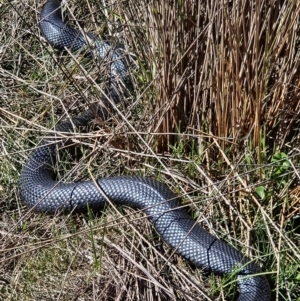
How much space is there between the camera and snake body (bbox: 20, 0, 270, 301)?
344 cm

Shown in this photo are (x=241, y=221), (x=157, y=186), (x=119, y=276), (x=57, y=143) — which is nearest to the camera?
(x=119, y=276)

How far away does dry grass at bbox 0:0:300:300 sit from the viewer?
3406 mm

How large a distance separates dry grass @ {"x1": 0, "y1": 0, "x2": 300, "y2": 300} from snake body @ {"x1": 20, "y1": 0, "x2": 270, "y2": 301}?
59 millimetres

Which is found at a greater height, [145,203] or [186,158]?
[186,158]

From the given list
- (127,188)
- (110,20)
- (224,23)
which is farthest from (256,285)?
(110,20)

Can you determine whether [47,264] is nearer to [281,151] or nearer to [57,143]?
[57,143]

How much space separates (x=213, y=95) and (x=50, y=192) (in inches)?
36.9

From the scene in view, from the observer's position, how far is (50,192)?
3.93 m

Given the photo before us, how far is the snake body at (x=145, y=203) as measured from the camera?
135 inches

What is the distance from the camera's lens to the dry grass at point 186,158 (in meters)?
3.41

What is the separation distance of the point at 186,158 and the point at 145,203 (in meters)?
0.30

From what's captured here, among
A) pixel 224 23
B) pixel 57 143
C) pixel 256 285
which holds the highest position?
pixel 224 23

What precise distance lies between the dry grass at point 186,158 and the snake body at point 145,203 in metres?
0.06

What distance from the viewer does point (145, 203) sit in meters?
3.86
